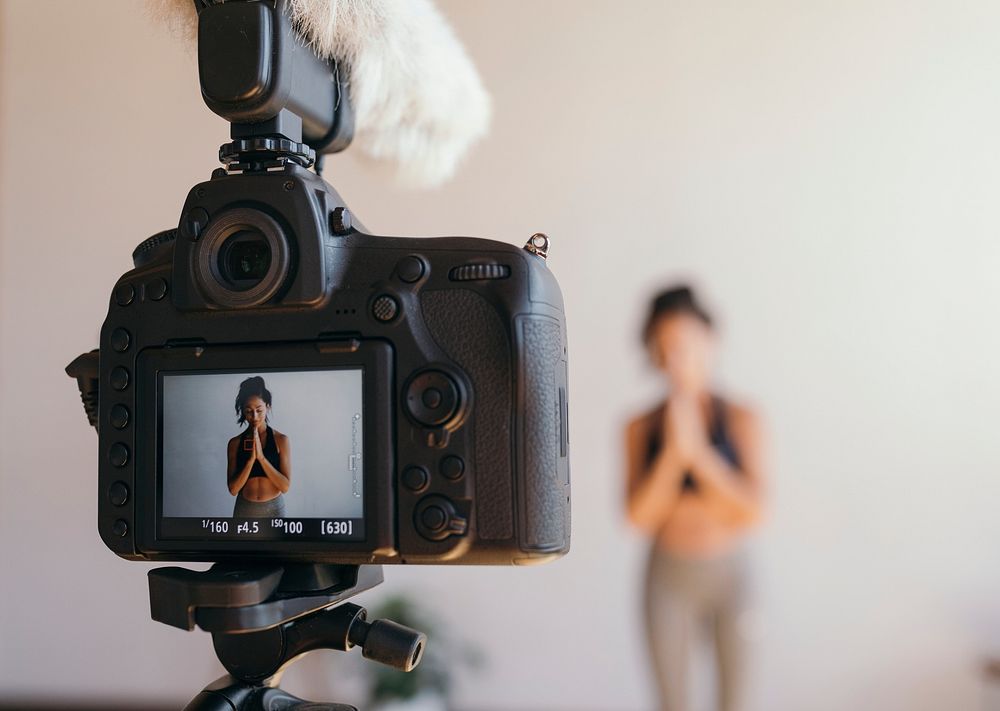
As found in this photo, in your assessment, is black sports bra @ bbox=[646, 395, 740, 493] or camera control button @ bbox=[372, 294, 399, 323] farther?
black sports bra @ bbox=[646, 395, 740, 493]

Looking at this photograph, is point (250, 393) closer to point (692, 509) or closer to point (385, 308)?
point (385, 308)

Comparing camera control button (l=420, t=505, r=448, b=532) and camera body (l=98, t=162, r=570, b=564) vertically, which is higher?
camera body (l=98, t=162, r=570, b=564)

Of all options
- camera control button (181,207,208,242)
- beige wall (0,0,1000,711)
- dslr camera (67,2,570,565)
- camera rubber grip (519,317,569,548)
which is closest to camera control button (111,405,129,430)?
dslr camera (67,2,570,565)

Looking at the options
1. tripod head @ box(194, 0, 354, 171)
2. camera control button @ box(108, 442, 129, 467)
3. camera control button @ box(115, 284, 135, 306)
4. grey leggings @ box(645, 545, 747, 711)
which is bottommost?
grey leggings @ box(645, 545, 747, 711)

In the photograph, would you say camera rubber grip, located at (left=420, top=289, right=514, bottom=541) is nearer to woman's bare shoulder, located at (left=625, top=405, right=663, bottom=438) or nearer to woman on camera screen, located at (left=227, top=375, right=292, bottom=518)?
woman on camera screen, located at (left=227, top=375, right=292, bottom=518)

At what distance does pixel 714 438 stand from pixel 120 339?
1723 mm

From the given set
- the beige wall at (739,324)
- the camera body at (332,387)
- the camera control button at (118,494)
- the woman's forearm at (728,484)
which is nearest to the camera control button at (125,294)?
the camera body at (332,387)

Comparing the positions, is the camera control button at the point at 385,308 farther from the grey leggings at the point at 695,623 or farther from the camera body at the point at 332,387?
the grey leggings at the point at 695,623

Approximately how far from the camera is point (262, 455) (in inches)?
20.5

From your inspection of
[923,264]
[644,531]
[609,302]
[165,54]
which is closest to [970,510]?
[923,264]

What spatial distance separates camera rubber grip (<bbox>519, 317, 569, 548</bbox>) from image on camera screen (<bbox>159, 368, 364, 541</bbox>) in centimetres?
10

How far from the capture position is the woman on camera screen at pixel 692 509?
6.68ft

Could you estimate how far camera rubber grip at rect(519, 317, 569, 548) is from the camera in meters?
0.49

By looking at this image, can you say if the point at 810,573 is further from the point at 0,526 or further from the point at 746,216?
the point at 0,526
